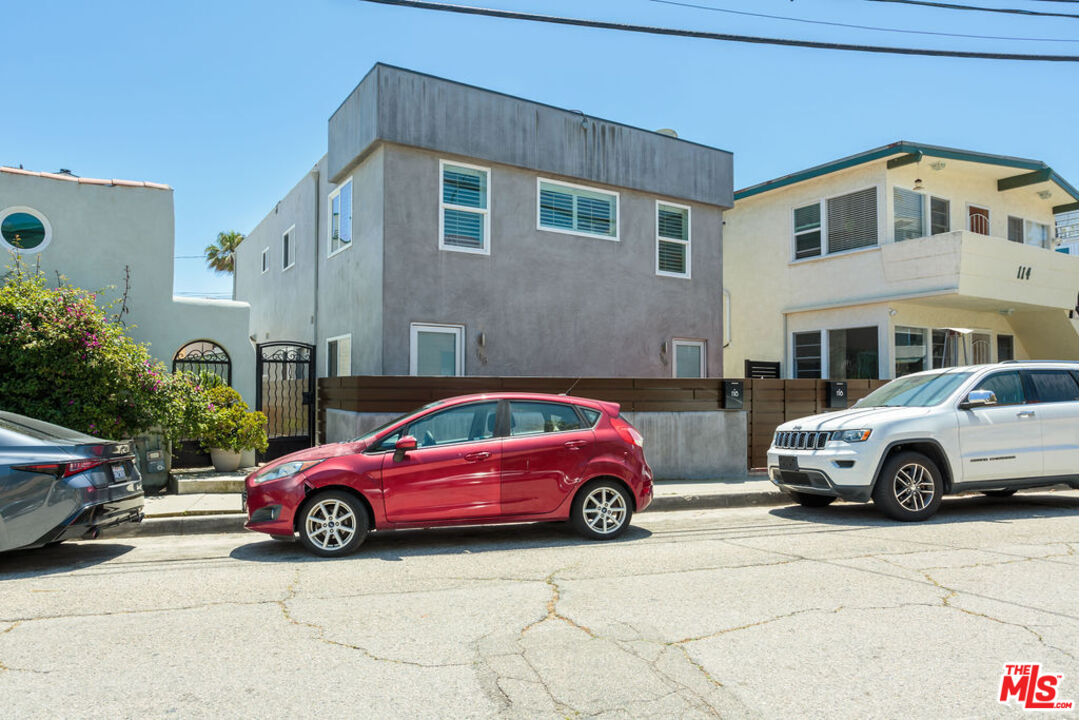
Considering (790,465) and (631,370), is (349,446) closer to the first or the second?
(790,465)

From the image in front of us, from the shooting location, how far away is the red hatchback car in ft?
22.8

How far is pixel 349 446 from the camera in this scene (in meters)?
7.28

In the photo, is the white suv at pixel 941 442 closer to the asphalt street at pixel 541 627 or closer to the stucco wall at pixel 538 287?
the asphalt street at pixel 541 627

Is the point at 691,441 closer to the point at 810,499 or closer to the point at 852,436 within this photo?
the point at 810,499

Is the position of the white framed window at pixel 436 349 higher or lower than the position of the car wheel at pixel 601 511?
higher

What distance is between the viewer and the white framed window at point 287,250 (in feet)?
57.3

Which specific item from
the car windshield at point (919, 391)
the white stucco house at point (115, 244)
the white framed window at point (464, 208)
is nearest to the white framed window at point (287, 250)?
the white stucco house at point (115, 244)

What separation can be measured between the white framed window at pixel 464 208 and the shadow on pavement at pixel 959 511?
21.9ft

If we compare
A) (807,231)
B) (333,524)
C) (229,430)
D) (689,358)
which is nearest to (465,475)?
(333,524)

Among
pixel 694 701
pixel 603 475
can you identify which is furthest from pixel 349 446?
pixel 694 701

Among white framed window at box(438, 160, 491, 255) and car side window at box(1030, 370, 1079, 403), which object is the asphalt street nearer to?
car side window at box(1030, 370, 1079, 403)

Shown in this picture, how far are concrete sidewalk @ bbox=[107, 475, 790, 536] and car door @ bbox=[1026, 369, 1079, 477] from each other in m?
3.29

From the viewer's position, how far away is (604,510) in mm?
7688

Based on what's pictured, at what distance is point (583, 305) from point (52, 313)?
333 inches
